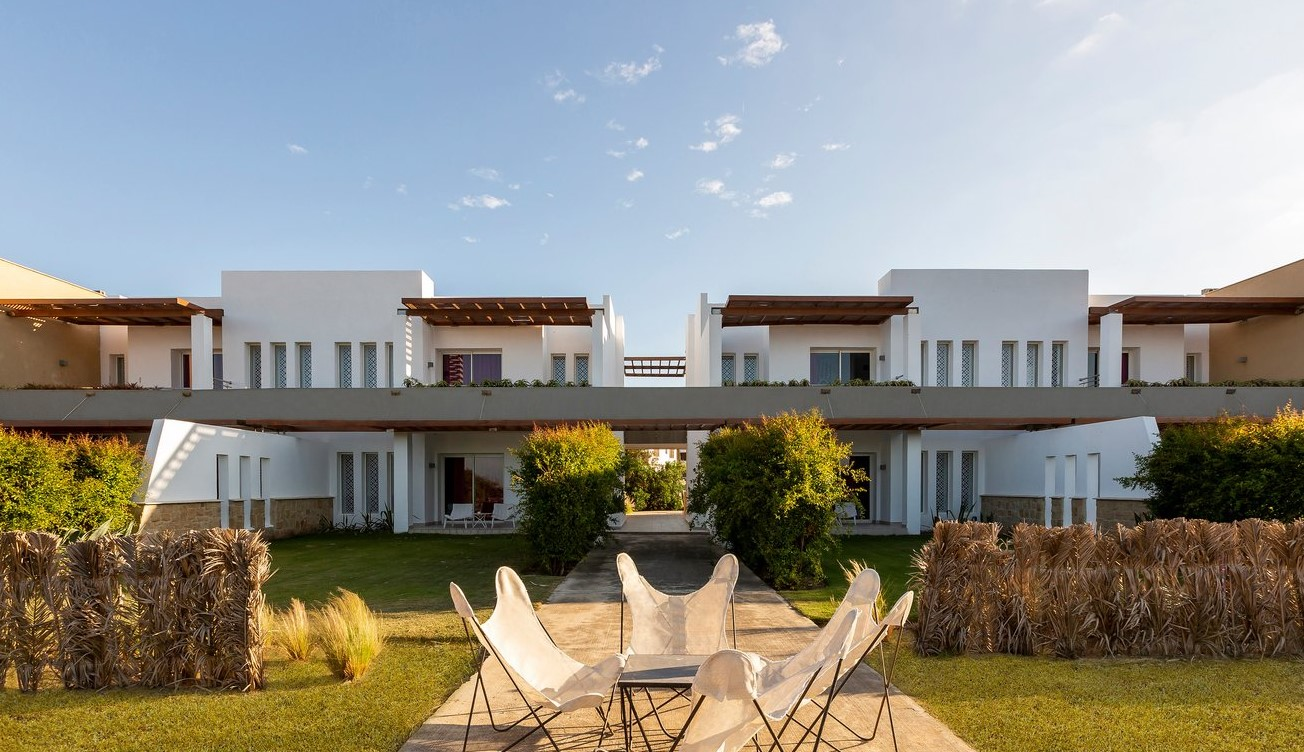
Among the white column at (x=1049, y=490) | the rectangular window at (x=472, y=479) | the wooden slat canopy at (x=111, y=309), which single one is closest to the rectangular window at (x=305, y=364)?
the wooden slat canopy at (x=111, y=309)

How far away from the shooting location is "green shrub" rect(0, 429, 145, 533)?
9227mm

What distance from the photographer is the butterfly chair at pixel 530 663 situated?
12.0 feet

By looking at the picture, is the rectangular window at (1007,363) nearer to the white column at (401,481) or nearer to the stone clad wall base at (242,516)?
the white column at (401,481)

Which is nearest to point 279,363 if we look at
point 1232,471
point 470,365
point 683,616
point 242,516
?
point 470,365

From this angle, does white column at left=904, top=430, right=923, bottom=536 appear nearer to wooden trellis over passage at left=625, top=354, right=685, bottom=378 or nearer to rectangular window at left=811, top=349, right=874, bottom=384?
rectangular window at left=811, top=349, right=874, bottom=384

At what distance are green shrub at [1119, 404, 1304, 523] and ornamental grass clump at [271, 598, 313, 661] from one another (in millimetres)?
11979

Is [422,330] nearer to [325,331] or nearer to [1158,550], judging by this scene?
[325,331]

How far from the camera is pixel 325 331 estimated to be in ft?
66.8

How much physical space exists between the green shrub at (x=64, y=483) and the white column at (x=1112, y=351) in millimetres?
23224

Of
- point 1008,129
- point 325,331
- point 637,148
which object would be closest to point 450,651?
point 637,148

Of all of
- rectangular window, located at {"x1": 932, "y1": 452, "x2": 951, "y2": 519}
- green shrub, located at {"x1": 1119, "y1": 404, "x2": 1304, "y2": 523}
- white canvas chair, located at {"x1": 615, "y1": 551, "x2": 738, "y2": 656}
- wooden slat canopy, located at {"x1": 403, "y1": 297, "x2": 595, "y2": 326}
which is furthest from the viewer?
rectangular window, located at {"x1": 932, "y1": 452, "x2": 951, "y2": 519}

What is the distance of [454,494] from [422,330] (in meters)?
5.37

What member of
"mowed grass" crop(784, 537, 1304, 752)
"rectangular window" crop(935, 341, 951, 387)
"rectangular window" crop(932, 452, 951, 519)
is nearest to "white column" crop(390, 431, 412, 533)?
"mowed grass" crop(784, 537, 1304, 752)

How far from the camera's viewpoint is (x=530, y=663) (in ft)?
13.8
